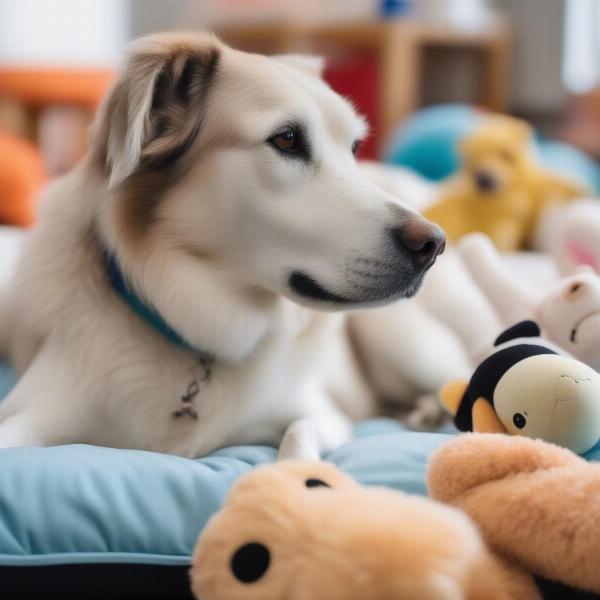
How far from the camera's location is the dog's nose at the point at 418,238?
1201 mm

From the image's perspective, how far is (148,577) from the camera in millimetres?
946

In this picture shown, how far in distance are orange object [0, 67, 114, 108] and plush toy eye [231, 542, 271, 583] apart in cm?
379

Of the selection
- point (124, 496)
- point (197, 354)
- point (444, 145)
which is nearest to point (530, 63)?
point (444, 145)

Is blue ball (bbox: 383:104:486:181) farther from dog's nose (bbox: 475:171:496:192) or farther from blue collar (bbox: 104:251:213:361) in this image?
blue collar (bbox: 104:251:213:361)

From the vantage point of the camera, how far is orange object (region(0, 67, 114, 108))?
4.23 metres

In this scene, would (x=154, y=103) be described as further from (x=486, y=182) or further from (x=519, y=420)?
(x=486, y=182)

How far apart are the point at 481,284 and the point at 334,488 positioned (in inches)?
31.6

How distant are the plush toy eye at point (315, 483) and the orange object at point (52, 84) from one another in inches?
147

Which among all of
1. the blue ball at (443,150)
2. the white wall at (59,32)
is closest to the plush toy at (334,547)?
the blue ball at (443,150)

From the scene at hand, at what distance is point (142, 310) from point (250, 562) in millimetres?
673

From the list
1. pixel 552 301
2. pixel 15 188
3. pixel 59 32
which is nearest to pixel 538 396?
pixel 552 301

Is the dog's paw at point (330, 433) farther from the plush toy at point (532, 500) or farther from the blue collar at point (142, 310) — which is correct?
the plush toy at point (532, 500)

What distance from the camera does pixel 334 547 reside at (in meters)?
0.68

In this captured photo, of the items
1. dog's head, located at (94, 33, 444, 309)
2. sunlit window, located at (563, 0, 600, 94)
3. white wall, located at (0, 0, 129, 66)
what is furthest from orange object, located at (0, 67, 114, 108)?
dog's head, located at (94, 33, 444, 309)
